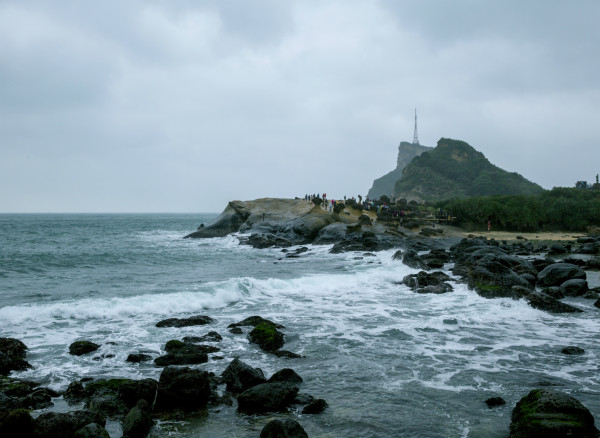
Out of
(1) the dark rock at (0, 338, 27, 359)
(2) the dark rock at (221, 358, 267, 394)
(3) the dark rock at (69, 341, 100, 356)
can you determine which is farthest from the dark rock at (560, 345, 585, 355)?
(1) the dark rock at (0, 338, 27, 359)

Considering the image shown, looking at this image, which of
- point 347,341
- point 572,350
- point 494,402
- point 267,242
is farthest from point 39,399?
point 267,242

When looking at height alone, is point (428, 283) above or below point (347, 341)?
above

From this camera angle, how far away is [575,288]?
1750 centimetres

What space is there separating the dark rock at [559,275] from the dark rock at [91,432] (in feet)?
64.0

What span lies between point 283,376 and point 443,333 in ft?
20.3

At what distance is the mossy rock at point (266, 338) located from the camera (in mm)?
11197

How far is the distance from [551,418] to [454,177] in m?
124

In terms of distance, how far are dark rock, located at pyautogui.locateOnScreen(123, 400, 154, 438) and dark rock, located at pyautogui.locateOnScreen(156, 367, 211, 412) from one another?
2.10 feet

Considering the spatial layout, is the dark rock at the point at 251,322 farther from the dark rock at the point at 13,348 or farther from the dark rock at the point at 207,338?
the dark rock at the point at 13,348

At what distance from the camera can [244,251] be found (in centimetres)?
3916

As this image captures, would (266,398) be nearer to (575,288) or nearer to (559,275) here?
(575,288)

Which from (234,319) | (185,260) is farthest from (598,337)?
(185,260)

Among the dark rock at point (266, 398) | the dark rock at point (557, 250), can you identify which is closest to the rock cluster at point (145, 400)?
the dark rock at point (266, 398)

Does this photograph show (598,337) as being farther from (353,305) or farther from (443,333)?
(353,305)
